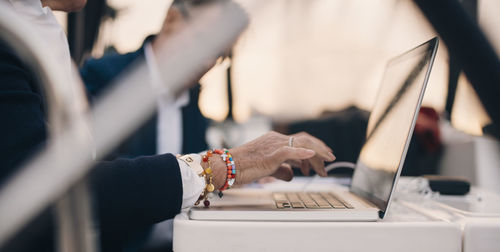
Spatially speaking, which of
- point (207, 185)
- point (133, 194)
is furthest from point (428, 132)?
point (133, 194)

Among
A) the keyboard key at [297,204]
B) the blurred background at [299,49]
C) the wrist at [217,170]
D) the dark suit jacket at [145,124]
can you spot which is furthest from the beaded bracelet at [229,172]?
the blurred background at [299,49]

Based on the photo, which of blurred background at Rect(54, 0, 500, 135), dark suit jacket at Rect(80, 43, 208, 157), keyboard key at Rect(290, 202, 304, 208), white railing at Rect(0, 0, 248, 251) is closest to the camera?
white railing at Rect(0, 0, 248, 251)

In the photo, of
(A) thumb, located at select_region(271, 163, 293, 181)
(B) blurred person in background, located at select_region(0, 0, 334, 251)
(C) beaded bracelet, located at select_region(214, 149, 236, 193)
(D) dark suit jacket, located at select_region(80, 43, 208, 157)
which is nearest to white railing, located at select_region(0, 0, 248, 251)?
(B) blurred person in background, located at select_region(0, 0, 334, 251)

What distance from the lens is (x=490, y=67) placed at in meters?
1.34

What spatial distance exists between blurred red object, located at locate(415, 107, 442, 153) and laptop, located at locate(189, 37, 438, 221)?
2.66ft

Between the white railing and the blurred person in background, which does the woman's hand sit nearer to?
the blurred person in background

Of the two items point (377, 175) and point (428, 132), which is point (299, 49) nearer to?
point (428, 132)

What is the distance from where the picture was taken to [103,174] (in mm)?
589

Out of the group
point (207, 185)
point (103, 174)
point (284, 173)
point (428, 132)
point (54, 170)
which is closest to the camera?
point (54, 170)

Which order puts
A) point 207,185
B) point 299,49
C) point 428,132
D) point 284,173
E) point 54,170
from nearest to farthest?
1. point 54,170
2. point 207,185
3. point 284,173
4. point 428,132
5. point 299,49

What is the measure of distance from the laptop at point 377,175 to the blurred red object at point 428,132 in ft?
2.66

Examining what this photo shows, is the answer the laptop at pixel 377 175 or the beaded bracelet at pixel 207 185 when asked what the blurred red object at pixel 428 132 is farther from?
the beaded bracelet at pixel 207 185

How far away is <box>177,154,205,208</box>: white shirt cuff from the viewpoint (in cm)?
65

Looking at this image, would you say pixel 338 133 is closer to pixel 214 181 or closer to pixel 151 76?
pixel 151 76
